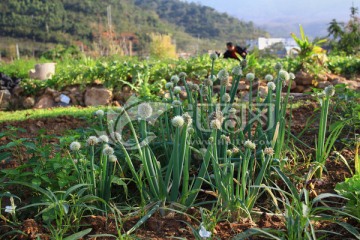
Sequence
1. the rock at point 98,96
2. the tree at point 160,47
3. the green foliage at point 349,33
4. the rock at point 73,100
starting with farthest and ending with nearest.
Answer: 1. the green foliage at point 349,33
2. the tree at point 160,47
3. the rock at point 73,100
4. the rock at point 98,96

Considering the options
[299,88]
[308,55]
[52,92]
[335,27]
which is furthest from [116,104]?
[335,27]

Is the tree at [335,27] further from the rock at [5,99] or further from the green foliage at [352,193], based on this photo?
the green foliage at [352,193]

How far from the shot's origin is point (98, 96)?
289 inches

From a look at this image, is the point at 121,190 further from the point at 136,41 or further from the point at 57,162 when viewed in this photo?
the point at 136,41

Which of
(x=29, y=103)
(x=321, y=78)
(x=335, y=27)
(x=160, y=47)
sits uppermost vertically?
(x=335, y=27)

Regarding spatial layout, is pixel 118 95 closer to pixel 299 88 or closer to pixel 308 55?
pixel 299 88

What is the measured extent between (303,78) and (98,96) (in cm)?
367

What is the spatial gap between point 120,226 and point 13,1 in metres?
42.6

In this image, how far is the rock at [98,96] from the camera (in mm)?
7277

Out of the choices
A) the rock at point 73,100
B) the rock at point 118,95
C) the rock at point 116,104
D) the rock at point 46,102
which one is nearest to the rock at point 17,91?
the rock at point 46,102

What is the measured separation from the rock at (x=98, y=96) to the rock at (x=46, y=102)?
78 cm

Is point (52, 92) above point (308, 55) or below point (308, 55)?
below

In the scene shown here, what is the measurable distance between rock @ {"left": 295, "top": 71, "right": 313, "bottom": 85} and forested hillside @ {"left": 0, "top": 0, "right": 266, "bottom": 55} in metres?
26.5

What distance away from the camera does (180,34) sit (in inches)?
1932
